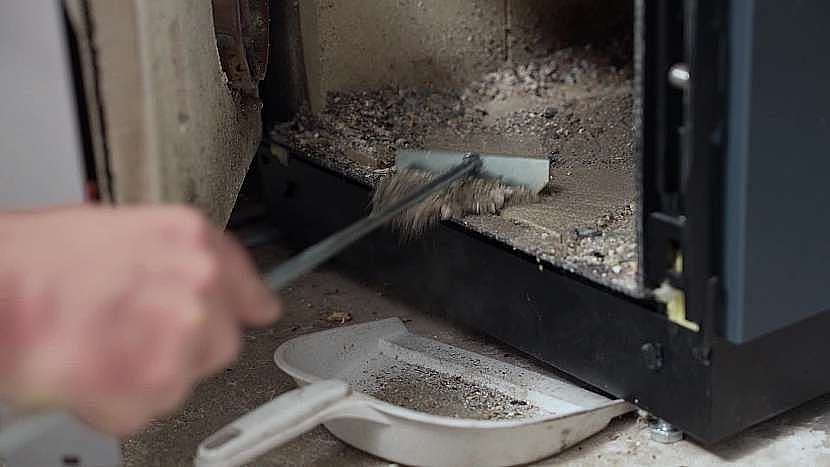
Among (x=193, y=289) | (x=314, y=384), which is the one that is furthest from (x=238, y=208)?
(x=193, y=289)

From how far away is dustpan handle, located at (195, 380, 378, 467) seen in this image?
77 centimetres

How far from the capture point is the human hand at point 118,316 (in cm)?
54

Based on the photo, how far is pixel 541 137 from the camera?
4.22 feet

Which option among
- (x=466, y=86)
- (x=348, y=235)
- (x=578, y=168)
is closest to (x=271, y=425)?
(x=348, y=235)

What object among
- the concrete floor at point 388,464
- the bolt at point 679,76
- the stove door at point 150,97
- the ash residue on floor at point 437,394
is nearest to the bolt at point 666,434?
the concrete floor at point 388,464

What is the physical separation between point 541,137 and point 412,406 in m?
0.46

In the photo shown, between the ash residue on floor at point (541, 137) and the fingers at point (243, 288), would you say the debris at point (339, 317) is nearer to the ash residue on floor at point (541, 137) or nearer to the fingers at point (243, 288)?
the ash residue on floor at point (541, 137)

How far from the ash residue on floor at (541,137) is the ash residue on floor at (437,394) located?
150 mm

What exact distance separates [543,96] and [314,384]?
28.1 inches

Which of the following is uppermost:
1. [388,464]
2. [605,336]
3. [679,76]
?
[679,76]

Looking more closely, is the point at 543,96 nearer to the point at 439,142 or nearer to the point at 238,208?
the point at 439,142

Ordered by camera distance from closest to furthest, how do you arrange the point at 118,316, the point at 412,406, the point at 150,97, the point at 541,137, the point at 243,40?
the point at 118,316
the point at 150,97
the point at 412,406
the point at 243,40
the point at 541,137

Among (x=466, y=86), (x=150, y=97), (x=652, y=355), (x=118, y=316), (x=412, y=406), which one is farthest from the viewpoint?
(x=466, y=86)

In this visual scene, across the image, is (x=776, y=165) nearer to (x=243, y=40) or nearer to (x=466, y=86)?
(x=243, y=40)
